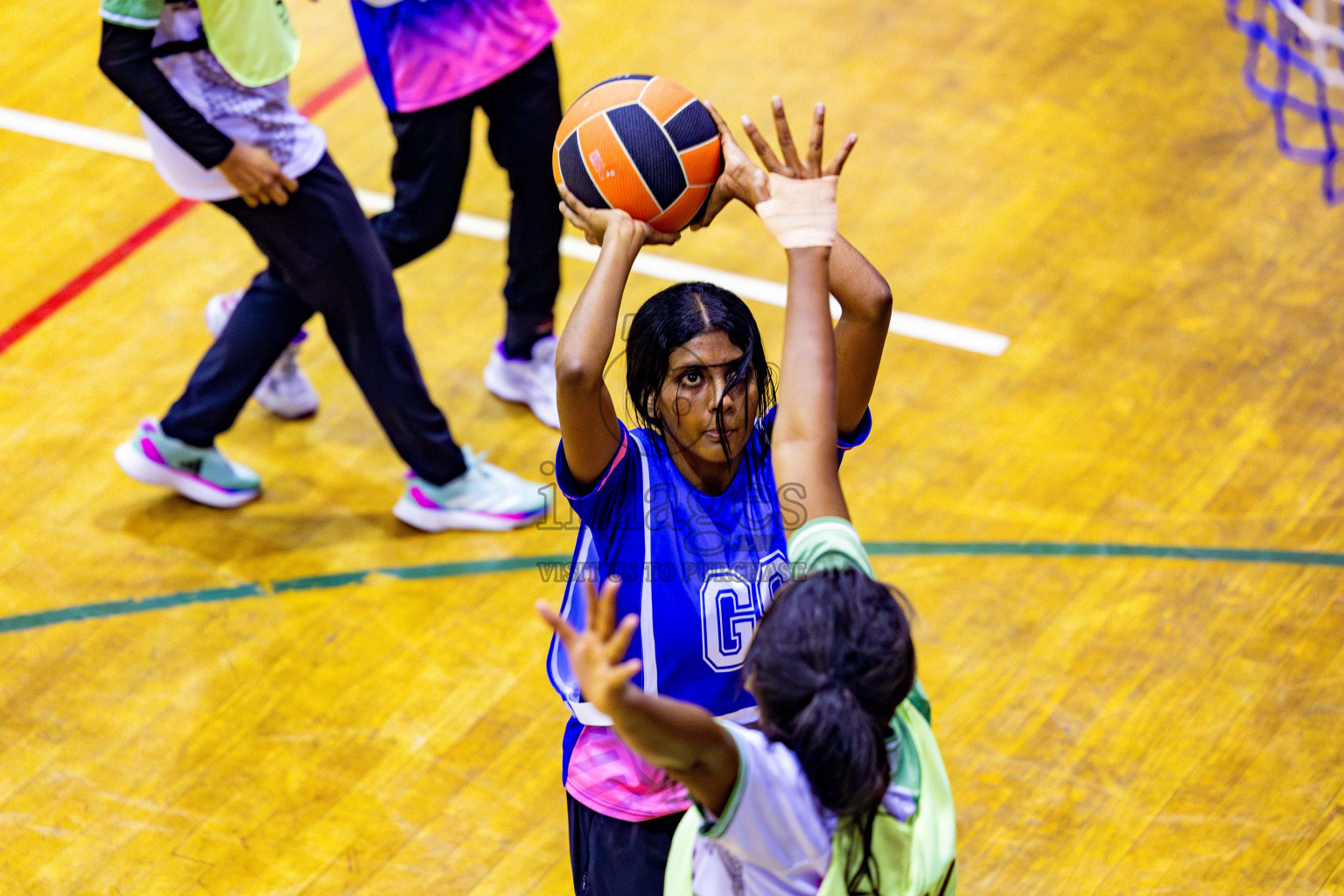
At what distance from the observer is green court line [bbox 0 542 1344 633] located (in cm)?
370

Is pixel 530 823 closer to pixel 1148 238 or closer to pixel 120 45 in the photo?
pixel 120 45

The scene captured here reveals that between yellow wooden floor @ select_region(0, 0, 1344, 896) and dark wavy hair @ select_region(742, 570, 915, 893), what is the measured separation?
4.88 feet

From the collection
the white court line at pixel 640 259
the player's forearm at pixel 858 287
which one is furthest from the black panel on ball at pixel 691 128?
the white court line at pixel 640 259

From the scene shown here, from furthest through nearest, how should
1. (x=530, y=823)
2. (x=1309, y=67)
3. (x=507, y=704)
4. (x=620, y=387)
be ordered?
(x=620, y=387), (x=1309, y=67), (x=507, y=704), (x=530, y=823)

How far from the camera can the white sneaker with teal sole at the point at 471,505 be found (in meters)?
3.94

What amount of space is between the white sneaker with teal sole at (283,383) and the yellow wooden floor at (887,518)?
8cm

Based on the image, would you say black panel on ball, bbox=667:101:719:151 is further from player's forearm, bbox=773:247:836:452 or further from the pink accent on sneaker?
the pink accent on sneaker

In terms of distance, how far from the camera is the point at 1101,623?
3.59 meters

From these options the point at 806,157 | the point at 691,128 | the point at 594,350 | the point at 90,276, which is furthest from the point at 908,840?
the point at 90,276

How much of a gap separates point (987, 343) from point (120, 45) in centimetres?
256

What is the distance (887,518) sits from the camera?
12.8 ft

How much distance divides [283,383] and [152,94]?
111 centimetres

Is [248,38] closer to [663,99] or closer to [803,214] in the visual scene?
[663,99]

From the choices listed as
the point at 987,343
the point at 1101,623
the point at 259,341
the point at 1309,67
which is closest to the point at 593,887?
the point at 1101,623
